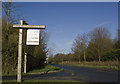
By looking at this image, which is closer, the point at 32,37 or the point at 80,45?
the point at 32,37

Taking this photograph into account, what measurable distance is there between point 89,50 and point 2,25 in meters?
37.3

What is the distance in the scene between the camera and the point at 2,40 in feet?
56.1

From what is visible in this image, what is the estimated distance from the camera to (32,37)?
1007 cm

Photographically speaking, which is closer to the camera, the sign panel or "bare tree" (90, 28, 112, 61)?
the sign panel

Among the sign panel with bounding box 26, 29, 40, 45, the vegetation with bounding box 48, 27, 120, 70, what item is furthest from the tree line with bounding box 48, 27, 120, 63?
the sign panel with bounding box 26, 29, 40, 45

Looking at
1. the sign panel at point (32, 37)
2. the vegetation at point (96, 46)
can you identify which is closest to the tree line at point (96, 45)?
the vegetation at point (96, 46)

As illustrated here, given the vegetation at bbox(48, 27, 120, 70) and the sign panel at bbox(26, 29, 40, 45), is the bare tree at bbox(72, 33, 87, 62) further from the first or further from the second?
the sign panel at bbox(26, 29, 40, 45)

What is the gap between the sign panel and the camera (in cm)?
1003

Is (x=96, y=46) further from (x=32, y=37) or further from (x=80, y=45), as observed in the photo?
(x=32, y=37)

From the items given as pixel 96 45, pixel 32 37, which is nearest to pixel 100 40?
pixel 96 45

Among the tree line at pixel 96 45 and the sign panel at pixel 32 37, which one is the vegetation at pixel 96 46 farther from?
the sign panel at pixel 32 37

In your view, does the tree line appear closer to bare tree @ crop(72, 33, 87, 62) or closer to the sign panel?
bare tree @ crop(72, 33, 87, 62)

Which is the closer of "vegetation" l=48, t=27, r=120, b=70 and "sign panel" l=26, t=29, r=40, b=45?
"sign panel" l=26, t=29, r=40, b=45

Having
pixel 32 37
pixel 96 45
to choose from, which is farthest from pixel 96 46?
pixel 32 37
